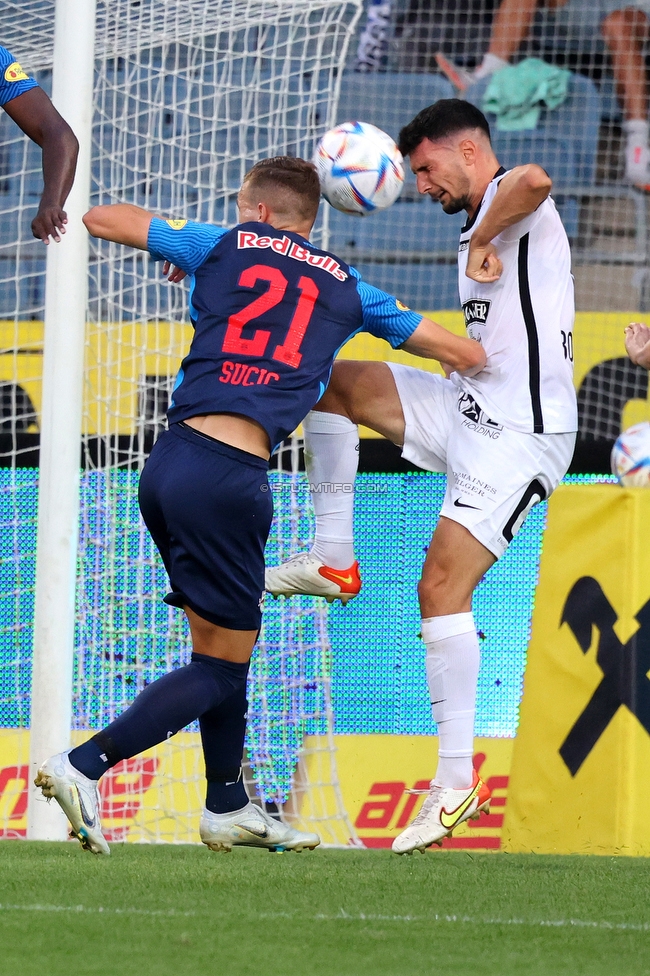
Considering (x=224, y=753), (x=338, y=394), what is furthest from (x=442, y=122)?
(x=224, y=753)

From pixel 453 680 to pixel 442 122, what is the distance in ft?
6.03

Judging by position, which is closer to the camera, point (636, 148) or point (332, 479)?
point (332, 479)

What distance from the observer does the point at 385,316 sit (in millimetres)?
4125

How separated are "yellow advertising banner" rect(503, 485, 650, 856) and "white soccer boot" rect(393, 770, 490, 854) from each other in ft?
3.15

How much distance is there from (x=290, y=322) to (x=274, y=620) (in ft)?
8.81

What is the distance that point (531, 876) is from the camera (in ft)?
13.2

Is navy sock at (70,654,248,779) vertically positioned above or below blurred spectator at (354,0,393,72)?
below

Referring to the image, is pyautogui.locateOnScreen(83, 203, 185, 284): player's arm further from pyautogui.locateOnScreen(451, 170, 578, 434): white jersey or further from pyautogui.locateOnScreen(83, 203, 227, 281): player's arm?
pyautogui.locateOnScreen(451, 170, 578, 434): white jersey

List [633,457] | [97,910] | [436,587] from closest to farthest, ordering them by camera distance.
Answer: [97,910] < [436,587] < [633,457]

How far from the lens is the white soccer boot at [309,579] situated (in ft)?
15.0

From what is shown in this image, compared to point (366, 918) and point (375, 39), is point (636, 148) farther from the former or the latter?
point (366, 918)

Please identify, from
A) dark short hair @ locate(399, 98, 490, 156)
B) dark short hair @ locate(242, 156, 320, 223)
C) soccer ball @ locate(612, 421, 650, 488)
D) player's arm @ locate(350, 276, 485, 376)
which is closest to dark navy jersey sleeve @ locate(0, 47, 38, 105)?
dark short hair @ locate(242, 156, 320, 223)

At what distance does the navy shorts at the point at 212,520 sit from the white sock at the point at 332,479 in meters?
0.77

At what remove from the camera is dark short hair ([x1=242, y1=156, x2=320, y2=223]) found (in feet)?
13.4
